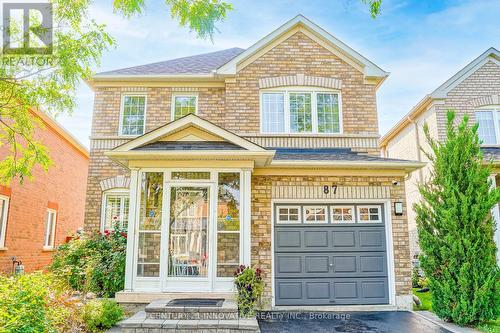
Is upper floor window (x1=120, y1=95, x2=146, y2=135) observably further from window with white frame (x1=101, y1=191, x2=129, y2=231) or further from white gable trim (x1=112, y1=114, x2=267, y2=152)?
white gable trim (x1=112, y1=114, x2=267, y2=152)

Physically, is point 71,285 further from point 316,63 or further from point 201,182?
point 316,63

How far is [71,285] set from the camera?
873cm

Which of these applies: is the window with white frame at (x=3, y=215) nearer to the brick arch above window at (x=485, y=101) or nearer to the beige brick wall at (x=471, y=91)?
the beige brick wall at (x=471, y=91)

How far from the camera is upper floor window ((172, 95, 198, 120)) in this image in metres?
10.8

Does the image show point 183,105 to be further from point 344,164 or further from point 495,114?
point 495,114

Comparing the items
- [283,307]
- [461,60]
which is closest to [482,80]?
[461,60]

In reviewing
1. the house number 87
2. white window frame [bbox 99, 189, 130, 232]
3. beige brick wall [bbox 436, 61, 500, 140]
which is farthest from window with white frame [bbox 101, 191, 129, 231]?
beige brick wall [bbox 436, 61, 500, 140]

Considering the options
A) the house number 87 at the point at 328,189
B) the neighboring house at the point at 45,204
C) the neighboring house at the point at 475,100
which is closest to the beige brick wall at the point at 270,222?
the house number 87 at the point at 328,189

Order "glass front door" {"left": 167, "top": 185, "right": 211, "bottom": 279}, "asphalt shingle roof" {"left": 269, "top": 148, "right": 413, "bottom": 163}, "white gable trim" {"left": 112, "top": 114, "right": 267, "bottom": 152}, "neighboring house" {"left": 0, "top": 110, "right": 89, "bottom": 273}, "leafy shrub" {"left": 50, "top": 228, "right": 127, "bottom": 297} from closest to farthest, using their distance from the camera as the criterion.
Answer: "glass front door" {"left": 167, "top": 185, "right": 211, "bottom": 279} < "white gable trim" {"left": 112, "top": 114, "right": 267, "bottom": 152} < "leafy shrub" {"left": 50, "top": 228, "right": 127, "bottom": 297} < "asphalt shingle roof" {"left": 269, "top": 148, "right": 413, "bottom": 163} < "neighboring house" {"left": 0, "top": 110, "right": 89, "bottom": 273}

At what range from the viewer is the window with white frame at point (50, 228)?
13312 mm

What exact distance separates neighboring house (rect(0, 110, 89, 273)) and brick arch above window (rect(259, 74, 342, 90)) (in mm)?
6035

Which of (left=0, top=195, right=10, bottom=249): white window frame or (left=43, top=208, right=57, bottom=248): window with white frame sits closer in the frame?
(left=0, top=195, right=10, bottom=249): white window frame

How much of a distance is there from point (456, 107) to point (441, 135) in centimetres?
115

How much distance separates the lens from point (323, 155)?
930cm
